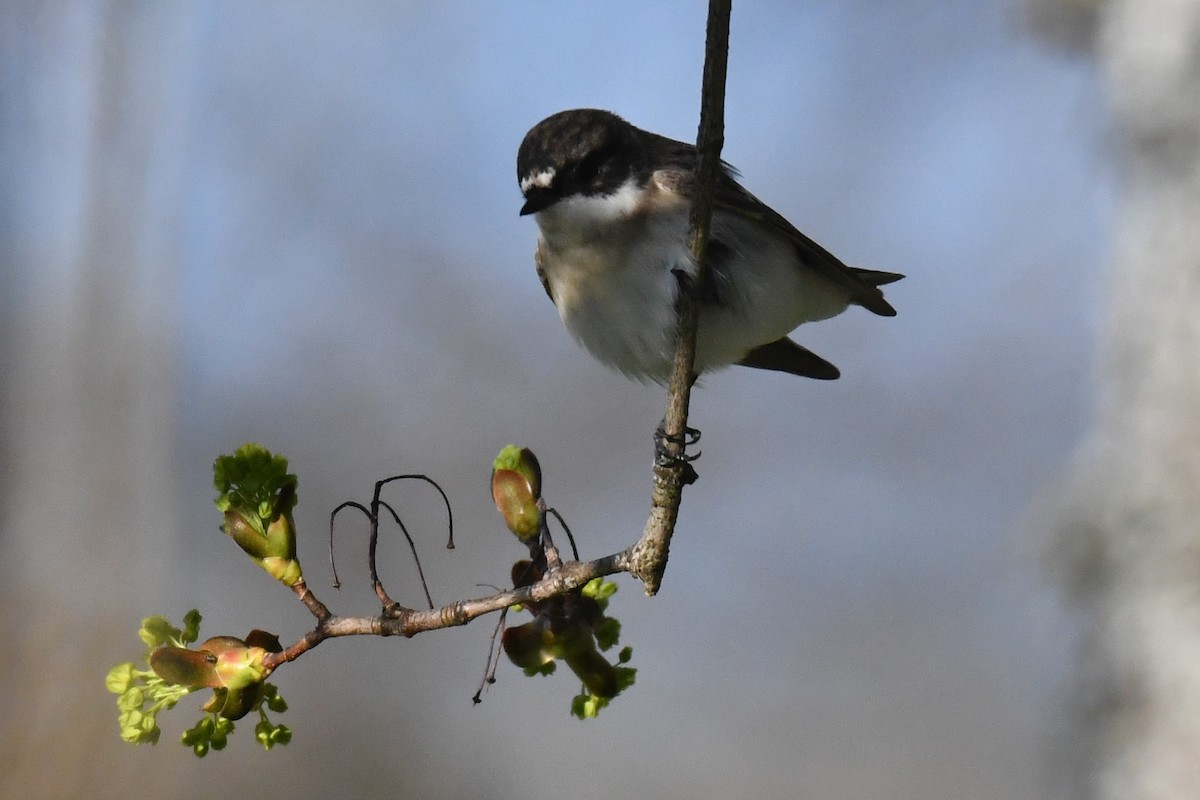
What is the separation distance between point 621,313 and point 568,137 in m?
0.37

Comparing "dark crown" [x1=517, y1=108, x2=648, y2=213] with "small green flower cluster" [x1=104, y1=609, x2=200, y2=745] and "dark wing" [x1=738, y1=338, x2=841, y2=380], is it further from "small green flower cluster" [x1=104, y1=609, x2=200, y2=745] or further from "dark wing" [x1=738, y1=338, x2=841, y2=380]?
"small green flower cluster" [x1=104, y1=609, x2=200, y2=745]

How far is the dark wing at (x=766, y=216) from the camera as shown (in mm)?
2322

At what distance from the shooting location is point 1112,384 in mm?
3848

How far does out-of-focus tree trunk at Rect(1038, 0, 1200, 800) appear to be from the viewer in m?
3.60

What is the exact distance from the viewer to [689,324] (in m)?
1.27

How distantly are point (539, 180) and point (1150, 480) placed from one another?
272cm

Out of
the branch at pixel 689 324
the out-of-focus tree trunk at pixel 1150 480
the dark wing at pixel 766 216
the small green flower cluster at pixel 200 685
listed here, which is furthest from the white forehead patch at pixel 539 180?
the out-of-focus tree trunk at pixel 1150 480

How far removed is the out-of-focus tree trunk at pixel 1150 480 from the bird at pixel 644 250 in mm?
1642

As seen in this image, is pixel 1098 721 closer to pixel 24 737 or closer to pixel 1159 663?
pixel 1159 663

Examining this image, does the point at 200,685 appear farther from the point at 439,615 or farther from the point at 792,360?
the point at 792,360

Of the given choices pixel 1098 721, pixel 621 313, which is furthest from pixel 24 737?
pixel 1098 721

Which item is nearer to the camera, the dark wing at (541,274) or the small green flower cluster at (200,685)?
the small green flower cluster at (200,685)

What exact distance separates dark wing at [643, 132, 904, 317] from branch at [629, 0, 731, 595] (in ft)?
3.36

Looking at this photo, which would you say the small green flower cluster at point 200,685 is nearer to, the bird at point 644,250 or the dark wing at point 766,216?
the bird at point 644,250
